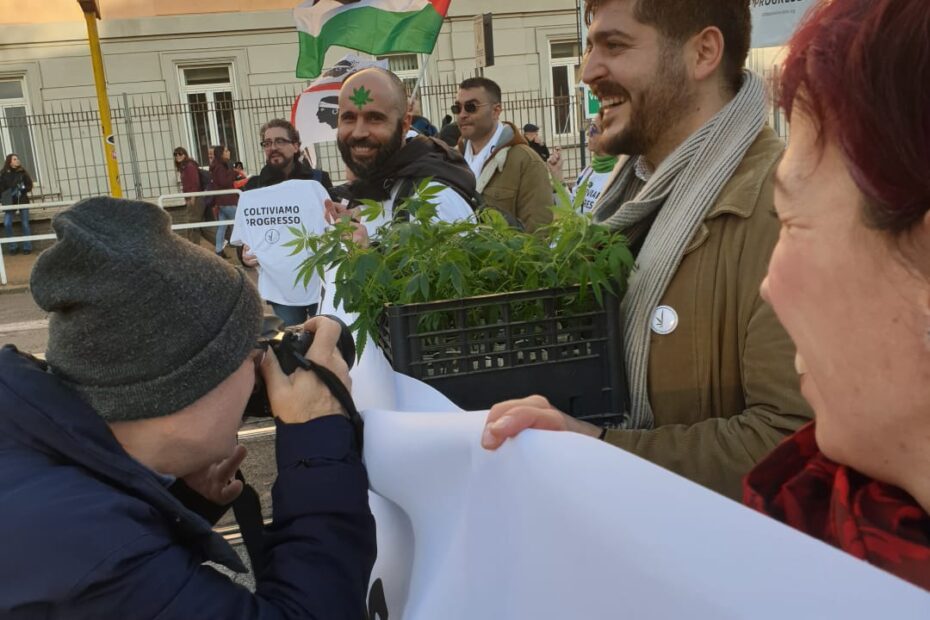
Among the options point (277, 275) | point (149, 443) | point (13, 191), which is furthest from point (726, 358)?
point (13, 191)

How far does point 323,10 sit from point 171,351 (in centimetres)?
651

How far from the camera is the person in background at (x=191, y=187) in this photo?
14492mm

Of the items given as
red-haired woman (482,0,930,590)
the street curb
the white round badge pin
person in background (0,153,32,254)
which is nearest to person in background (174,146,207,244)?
the street curb

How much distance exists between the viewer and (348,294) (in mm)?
1709

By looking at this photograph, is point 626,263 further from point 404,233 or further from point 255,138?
point 255,138

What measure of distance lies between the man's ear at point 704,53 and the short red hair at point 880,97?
91cm

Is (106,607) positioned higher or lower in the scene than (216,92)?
lower

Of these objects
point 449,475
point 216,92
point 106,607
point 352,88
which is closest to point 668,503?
point 449,475

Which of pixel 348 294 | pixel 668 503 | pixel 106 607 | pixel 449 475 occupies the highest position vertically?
pixel 348 294

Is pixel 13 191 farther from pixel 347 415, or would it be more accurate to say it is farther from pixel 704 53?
pixel 704 53

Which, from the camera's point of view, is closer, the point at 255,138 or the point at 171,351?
the point at 171,351

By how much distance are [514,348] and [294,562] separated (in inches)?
21.2

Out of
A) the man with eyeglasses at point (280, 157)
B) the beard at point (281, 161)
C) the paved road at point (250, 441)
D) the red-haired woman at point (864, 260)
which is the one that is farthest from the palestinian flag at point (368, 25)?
the red-haired woman at point (864, 260)

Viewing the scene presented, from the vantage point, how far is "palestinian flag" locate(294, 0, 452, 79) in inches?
274
